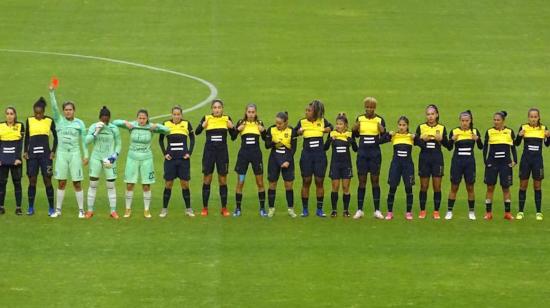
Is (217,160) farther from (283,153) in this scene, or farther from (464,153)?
(464,153)

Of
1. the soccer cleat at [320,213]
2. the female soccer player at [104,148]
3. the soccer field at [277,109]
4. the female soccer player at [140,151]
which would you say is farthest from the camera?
the soccer cleat at [320,213]

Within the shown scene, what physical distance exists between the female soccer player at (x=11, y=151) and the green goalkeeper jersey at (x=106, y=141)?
151 centimetres

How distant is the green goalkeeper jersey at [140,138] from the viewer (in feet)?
85.8

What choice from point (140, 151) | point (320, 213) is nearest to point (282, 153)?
point (320, 213)

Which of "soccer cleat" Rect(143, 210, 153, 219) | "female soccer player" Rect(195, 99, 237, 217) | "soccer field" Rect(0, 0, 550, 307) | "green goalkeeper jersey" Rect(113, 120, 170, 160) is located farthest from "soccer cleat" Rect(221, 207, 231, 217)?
"green goalkeeper jersey" Rect(113, 120, 170, 160)

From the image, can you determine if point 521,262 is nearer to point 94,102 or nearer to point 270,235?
point 270,235

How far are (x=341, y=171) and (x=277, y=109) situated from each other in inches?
442

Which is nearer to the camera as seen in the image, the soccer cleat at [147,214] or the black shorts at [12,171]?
the black shorts at [12,171]

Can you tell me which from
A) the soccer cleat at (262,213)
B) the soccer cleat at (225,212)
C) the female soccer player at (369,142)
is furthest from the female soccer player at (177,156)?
the female soccer player at (369,142)

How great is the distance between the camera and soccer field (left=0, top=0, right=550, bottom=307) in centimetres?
2186

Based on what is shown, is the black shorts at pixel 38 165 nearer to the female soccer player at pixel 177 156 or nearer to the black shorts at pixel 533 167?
the female soccer player at pixel 177 156

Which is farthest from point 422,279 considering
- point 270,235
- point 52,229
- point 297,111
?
point 297,111

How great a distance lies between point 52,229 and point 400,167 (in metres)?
6.87

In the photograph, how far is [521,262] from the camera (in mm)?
23453
